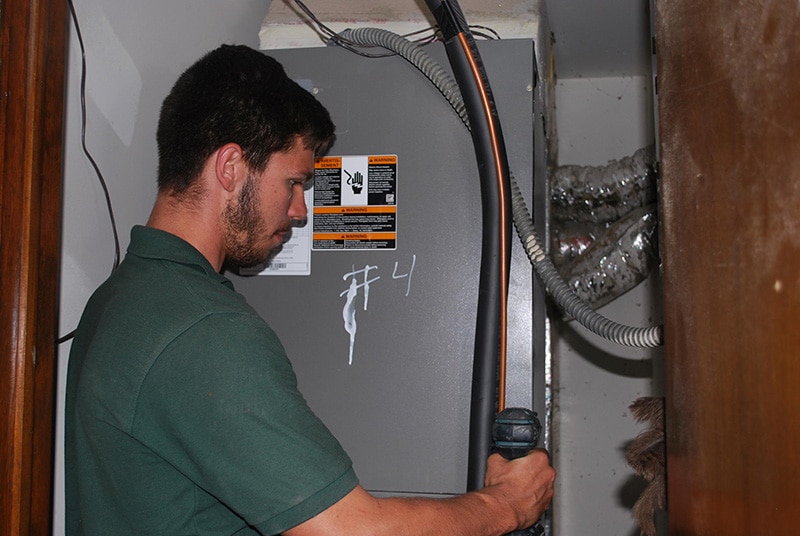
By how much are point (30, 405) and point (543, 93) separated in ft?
3.86

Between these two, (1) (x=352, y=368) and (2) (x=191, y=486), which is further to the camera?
(1) (x=352, y=368)

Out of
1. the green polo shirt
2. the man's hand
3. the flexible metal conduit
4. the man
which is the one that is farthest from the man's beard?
the man's hand

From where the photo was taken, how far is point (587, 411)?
7.64 feet

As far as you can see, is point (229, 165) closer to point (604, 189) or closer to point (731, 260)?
point (731, 260)

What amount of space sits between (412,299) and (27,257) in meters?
0.61

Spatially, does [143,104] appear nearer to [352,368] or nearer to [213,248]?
[213,248]

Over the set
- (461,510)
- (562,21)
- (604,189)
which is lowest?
(461,510)

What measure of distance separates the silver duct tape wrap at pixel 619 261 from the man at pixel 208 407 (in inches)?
33.1

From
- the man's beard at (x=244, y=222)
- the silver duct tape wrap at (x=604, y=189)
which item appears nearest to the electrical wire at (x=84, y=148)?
the man's beard at (x=244, y=222)

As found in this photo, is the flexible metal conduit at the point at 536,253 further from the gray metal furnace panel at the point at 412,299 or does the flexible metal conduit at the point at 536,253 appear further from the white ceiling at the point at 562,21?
the white ceiling at the point at 562,21

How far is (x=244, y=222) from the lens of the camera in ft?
3.67

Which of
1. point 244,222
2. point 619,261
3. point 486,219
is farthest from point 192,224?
point 619,261

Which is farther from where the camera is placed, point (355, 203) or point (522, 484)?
point (355, 203)

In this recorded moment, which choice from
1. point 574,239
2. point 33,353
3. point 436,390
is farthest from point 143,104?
point 574,239
